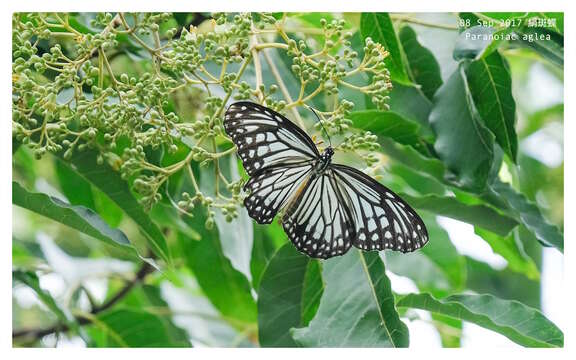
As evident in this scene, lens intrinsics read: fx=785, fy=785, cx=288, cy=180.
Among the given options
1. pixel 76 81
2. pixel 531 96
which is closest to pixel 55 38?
pixel 76 81

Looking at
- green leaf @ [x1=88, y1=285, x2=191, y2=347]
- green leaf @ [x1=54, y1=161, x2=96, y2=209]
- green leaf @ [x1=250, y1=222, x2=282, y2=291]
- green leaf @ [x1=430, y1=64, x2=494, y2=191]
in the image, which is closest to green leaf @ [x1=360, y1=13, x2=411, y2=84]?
green leaf @ [x1=430, y1=64, x2=494, y2=191]

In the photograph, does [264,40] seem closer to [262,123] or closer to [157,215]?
[262,123]

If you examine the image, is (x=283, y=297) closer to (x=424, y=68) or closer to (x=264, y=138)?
(x=264, y=138)

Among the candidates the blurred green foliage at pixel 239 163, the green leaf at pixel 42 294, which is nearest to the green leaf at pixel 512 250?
the blurred green foliage at pixel 239 163

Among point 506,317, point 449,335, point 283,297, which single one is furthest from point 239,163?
point 449,335

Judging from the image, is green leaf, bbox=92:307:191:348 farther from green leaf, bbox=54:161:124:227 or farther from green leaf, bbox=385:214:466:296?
green leaf, bbox=385:214:466:296
